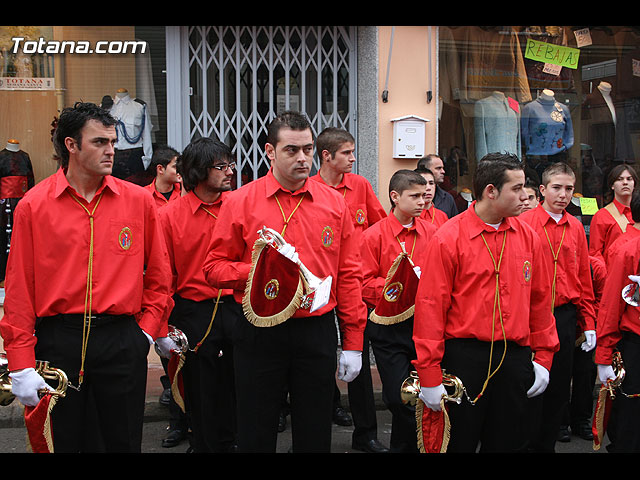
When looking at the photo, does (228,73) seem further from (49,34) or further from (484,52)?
(484,52)

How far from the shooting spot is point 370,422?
5.45 metres

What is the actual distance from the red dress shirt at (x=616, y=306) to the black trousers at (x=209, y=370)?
2242mm

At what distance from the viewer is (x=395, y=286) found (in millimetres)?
4656

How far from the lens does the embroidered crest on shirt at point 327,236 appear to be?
3803 mm

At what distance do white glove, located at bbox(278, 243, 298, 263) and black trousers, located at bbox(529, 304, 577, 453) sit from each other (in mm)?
2288

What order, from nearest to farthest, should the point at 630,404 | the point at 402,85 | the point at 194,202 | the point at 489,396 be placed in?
1. the point at 489,396
2. the point at 630,404
3. the point at 194,202
4. the point at 402,85

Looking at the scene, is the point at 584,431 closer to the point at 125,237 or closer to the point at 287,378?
the point at 287,378

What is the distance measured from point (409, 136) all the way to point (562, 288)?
9.59 feet

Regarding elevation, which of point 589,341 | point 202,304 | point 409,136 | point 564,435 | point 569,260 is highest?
point 409,136

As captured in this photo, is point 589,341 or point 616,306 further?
point 589,341

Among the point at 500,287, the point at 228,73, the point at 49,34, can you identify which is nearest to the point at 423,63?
the point at 228,73

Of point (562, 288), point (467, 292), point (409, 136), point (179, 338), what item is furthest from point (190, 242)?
point (409, 136)

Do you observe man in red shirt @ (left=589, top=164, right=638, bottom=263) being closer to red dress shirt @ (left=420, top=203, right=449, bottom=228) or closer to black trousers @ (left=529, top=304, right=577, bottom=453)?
red dress shirt @ (left=420, top=203, right=449, bottom=228)

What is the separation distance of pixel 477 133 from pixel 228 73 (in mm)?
2760
